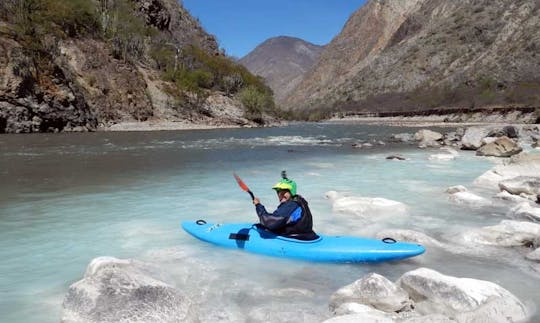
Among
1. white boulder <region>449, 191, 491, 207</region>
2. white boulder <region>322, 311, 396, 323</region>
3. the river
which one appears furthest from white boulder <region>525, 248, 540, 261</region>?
white boulder <region>449, 191, 491, 207</region>

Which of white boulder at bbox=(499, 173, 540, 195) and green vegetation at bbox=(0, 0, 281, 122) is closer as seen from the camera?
white boulder at bbox=(499, 173, 540, 195)

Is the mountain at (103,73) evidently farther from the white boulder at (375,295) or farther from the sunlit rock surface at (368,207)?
the white boulder at (375,295)

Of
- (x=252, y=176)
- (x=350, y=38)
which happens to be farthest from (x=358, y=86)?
(x=252, y=176)

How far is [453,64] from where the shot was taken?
91562 mm

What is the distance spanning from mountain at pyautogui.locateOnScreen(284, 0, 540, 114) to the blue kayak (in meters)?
60.1

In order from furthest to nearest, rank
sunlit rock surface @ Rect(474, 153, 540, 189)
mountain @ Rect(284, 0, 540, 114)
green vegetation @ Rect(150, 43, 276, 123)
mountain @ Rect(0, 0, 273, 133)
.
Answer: mountain @ Rect(284, 0, 540, 114) → green vegetation @ Rect(150, 43, 276, 123) → mountain @ Rect(0, 0, 273, 133) → sunlit rock surface @ Rect(474, 153, 540, 189)

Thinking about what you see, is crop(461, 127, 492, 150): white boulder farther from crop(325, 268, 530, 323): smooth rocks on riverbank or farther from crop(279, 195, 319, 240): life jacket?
crop(325, 268, 530, 323): smooth rocks on riverbank

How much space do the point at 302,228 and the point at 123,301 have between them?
2.74m

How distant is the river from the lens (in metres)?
4.96

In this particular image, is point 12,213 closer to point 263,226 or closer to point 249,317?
point 263,226

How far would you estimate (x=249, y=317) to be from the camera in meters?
4.38

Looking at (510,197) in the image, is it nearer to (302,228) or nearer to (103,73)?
(302,228)

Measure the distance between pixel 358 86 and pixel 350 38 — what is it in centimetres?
6367

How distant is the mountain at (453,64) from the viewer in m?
69.8
